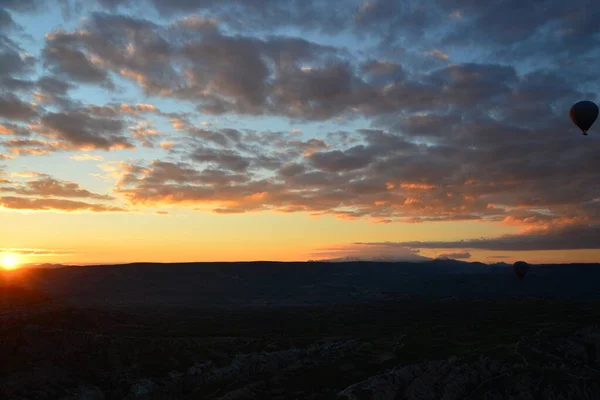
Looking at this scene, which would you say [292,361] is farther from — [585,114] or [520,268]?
[585,114]

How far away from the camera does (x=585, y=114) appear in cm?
8350

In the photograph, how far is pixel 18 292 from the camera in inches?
6934

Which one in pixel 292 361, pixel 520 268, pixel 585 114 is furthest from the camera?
pixel 520 268

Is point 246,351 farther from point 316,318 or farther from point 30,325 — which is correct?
point 316,318

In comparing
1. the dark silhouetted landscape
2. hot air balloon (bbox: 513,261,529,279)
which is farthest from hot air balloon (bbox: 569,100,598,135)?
hot air balloon (bbox: 513,261,529,279)

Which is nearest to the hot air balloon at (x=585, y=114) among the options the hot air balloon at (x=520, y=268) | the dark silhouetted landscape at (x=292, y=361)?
the dark silhouetted landscape at (x=292, y=361)

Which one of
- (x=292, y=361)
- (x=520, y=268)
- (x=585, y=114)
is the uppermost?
(x=585, y=114)

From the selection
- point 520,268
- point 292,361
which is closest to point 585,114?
point 520,268

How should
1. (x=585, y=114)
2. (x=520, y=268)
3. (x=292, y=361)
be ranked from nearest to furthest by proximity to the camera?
(x=585, y=114)
(x=292, y=361)
(x=520, y=268)

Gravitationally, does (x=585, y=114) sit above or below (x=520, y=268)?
above

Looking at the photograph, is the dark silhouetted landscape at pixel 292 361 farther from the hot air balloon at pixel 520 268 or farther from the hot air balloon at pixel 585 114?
the hot air balloon at pixel 585 114

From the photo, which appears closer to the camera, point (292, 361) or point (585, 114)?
point (585, 114)

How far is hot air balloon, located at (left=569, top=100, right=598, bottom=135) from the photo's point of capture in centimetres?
8331

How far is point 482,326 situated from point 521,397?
6515cm
